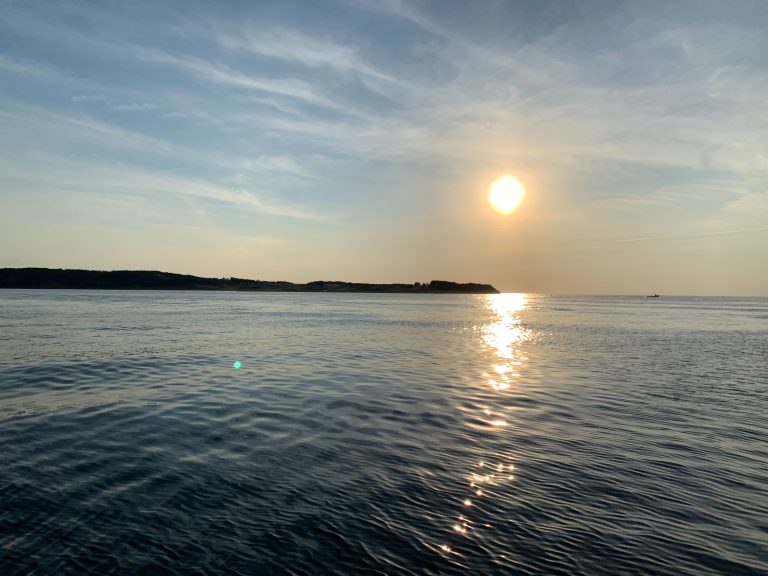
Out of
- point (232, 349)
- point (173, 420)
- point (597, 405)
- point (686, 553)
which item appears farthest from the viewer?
point (232, 349)

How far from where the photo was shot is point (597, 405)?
22.9 meters

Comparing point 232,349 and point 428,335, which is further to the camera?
point 428,335

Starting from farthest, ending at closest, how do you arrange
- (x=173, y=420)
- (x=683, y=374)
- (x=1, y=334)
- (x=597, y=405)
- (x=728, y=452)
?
(x=1, y=334)
(x=683, y=374)
(x=597, y=405)
(x=173, y=420)
(x=728, y=452)

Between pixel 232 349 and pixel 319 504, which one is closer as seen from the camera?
pixel 319 504

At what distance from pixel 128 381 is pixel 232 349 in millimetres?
15911

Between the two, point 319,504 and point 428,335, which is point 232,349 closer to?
point 428,335

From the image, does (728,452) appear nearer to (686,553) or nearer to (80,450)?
(686,553)

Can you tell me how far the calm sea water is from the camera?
9164 millimetres

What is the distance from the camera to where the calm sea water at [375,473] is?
916 cm

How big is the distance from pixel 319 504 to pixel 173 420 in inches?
406

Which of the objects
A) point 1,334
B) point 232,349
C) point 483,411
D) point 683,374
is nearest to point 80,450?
point 483,411

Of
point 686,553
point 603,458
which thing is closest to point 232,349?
point 603,458

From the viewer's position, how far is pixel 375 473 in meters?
13.2

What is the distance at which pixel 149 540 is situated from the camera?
9414mm
